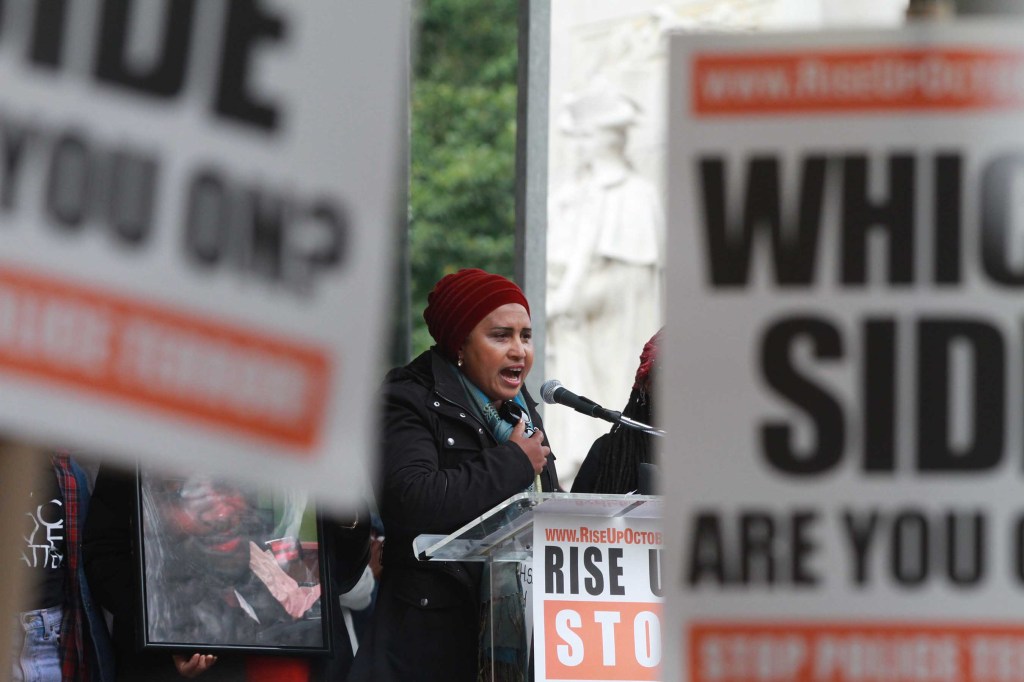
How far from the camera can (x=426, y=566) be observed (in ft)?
15.0

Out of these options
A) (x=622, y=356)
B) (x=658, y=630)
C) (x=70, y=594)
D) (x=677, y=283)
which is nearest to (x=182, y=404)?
(x=677, y=283)

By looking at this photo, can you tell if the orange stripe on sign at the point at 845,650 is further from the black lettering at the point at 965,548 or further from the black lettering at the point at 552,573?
the black lettering at the point at 552,573

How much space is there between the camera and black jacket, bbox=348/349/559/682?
4520mm

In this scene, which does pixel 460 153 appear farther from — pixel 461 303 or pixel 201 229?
pixel 201 229

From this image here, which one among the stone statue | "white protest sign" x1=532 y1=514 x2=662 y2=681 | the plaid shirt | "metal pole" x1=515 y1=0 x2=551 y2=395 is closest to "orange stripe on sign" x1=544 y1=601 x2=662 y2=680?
"white protest sign" x1=532 y1=514 x2=662 y2=681

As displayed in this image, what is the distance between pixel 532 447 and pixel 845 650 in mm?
2603

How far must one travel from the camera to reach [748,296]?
84.6 inches

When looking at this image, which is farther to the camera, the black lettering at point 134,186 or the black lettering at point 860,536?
the black lettering at point 860,536

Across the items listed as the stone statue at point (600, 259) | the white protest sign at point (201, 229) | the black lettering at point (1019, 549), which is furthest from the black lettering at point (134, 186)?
the stone statue at point (600, 259)

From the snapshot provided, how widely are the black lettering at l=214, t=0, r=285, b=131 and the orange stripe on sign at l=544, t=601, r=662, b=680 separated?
2675 millimetres

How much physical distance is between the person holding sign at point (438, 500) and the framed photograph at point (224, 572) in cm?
27

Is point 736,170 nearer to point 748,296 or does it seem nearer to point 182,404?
point 748,296

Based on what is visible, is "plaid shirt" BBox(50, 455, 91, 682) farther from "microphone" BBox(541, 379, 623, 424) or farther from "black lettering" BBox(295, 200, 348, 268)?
"black lettering" BBox(295, 200, 348, 268)

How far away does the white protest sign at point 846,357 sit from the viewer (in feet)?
6.91
